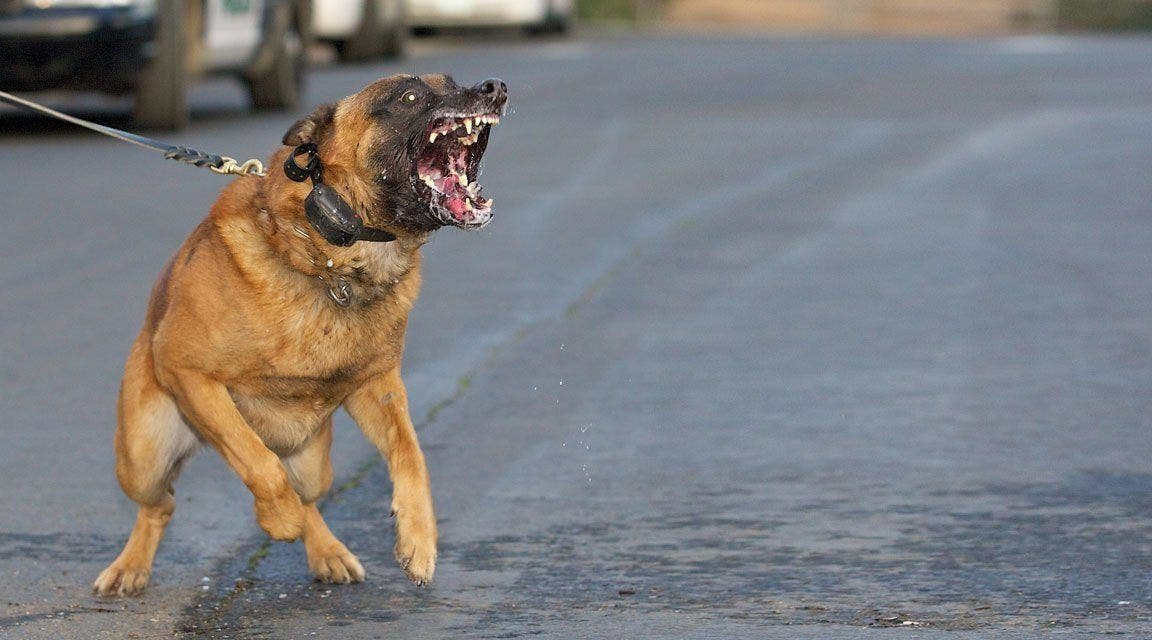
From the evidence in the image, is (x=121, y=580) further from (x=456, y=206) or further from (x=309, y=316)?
(x=456, y=206)

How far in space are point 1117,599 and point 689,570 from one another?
3.53 ft

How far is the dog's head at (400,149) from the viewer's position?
5148mm

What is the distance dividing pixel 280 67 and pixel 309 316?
12.8 metres

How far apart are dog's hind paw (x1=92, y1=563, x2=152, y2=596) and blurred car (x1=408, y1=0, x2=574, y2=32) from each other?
915 inches

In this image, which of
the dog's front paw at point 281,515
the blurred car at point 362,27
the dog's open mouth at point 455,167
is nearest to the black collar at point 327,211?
the dog's open mouth at point 455,167

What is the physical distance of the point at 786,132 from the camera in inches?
660

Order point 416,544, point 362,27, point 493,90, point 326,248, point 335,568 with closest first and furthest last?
point 416,544, point 493,90, point 335,568, point 326,248, point 362,27

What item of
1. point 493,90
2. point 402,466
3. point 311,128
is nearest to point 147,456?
point 402,466

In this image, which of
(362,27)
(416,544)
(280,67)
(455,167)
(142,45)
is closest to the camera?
(416,544)

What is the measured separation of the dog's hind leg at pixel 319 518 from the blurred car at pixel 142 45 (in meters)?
9.89

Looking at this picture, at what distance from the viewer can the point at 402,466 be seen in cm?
504

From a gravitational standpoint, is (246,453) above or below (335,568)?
above

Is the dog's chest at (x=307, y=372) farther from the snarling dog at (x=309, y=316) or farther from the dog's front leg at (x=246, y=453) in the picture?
the dog's front leg at (x=246, y=453)

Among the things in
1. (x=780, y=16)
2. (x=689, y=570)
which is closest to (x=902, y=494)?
(x=689, y=570)
